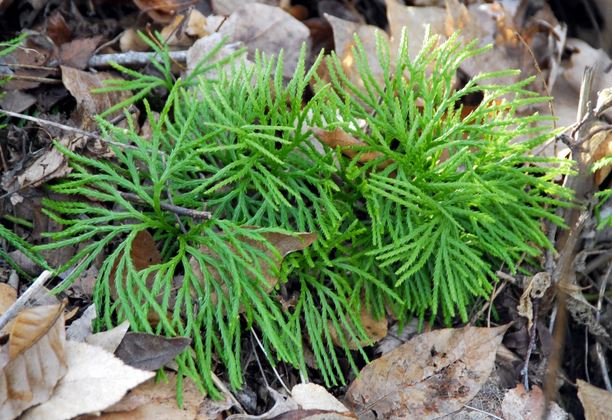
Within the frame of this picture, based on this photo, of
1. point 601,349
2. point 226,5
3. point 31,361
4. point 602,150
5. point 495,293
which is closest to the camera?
point 31,361

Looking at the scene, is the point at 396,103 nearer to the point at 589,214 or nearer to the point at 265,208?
the point at 265,208

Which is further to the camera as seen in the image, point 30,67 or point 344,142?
point 30,67

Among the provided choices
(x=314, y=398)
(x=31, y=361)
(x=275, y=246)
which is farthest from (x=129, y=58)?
(x=314, y=398)

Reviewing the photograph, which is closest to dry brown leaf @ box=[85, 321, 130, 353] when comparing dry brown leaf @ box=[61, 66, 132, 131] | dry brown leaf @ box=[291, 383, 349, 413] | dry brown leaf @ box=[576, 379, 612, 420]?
dry brown leaf @ box=[291, 383, 349, 413]

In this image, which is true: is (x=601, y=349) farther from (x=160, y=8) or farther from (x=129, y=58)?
(x=160, y=8)

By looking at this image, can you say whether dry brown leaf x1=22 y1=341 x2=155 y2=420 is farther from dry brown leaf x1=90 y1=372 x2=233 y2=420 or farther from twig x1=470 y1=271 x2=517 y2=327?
twig x1=470 y1=271 x2=517 y2=327

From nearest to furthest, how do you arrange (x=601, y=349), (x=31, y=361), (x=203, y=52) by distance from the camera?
1. (x=31, y=361)
2. (x=601, y=349)
3. (x=203, y=52)
